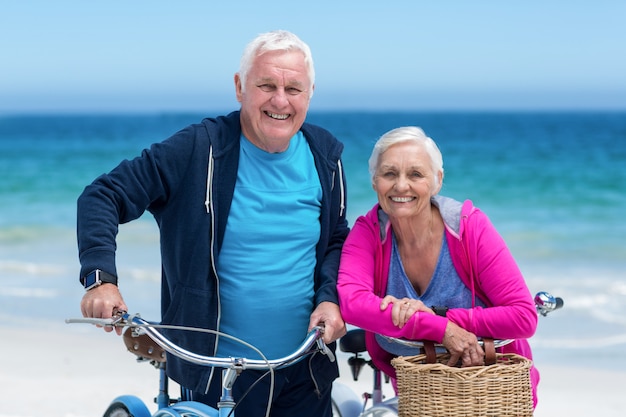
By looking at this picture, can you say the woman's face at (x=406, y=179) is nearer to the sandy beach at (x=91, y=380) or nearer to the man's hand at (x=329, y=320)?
the man's hand at (x=329, y=320)

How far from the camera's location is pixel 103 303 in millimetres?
2584

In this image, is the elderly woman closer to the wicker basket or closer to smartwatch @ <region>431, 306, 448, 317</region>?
smartwatch @ <region>431, 306, 448, 317</region>

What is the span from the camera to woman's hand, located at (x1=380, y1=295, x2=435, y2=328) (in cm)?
272

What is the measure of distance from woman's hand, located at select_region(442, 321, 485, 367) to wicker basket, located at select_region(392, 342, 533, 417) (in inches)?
3.0

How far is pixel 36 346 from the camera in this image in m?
6.89

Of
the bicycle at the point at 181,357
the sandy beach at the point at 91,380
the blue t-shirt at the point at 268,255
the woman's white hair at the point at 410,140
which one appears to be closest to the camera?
the bicycle at the point at 181,357

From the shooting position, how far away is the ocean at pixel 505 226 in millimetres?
7750

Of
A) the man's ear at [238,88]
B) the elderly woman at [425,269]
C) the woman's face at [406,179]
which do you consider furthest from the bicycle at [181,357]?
the man's ear at [238,88]

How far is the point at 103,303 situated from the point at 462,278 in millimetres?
1034

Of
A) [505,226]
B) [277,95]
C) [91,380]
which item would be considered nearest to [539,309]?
[277,95]

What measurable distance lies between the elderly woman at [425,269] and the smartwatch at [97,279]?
0.67 meters

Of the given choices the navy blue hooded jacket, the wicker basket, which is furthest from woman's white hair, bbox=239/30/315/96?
A: the wicker basket

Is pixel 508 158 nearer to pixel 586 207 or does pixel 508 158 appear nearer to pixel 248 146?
pixel 586 207

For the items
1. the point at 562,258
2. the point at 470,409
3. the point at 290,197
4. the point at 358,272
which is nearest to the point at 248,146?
the point at 290,197
